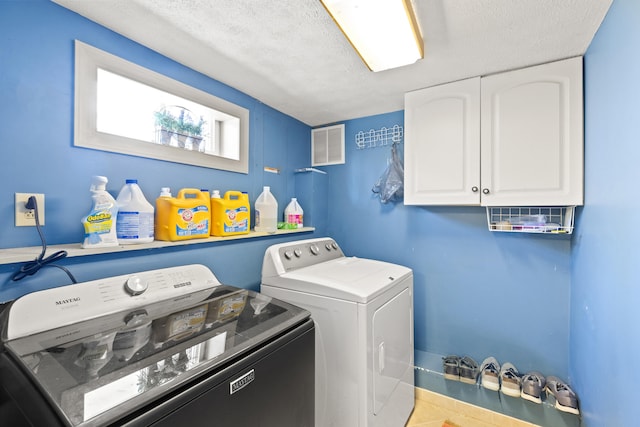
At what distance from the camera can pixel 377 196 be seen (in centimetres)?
255

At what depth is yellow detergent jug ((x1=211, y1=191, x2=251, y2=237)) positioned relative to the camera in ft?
5.74

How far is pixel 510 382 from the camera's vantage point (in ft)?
6.07

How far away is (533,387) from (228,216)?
7.23 ft

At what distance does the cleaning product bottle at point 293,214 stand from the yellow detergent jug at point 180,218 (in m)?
0.86

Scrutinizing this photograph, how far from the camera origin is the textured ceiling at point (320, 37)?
1230 mm

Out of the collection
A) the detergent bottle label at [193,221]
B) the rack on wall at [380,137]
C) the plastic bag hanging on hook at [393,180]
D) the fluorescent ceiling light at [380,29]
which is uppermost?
the fluorescent ceiling light at [380,29]

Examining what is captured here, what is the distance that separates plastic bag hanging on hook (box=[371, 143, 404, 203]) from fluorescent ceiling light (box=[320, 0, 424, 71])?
96 cm

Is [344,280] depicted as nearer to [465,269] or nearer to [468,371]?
[465,269]

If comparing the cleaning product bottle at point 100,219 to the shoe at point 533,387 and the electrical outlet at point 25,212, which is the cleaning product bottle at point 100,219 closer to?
the electrical outlet at point 25,212

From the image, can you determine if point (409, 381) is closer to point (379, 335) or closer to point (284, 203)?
point (379, 335)

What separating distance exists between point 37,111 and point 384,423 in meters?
2.26

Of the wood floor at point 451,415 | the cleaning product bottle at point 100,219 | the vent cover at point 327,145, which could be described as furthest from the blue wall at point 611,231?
the cleaning product bottle at point 100,219

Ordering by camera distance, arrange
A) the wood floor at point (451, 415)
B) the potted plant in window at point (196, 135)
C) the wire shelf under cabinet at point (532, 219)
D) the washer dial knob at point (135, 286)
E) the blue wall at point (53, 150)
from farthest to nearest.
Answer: the wood floor at point (451, 415)
the potted plant in window at point (196, 135)
the wire shelf under cabinet at point (532, 219)
the washer dial knob at point (135, 286)
the blue wall at point (53, 150)

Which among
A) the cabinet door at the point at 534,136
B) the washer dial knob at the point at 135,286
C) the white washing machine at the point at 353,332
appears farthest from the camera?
the cabinet door at the point at 534,136
